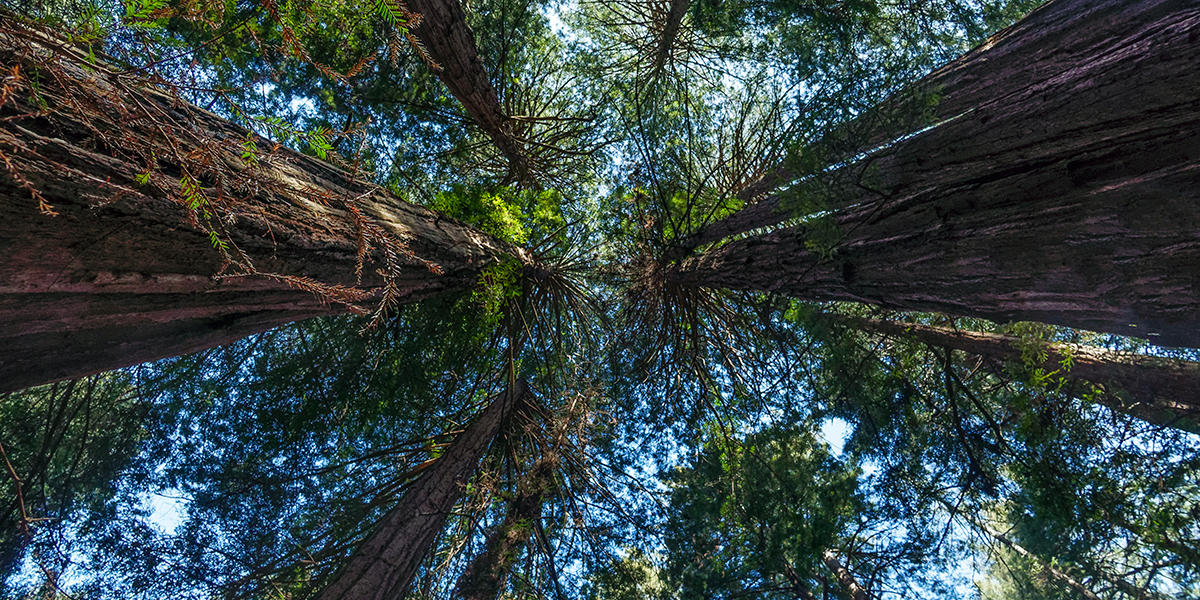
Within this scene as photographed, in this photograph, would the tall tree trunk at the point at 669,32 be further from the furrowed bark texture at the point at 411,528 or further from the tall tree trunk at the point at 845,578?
the tall tree trunk at the point at 845,578

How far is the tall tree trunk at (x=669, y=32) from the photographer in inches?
181

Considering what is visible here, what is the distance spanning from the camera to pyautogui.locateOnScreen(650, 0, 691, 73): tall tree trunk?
15.1 ft

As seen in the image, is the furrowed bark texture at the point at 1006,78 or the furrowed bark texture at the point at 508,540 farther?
the furrowed bark texture at the point at 508,540

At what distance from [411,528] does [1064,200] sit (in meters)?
4.26

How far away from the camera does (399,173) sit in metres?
5.20

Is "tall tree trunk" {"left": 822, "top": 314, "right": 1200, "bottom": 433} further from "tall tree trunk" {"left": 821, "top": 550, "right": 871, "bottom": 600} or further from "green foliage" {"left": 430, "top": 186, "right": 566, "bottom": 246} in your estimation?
"green foliage" {"left": 430, "top": 186, "right": 566, "bottom": 246}

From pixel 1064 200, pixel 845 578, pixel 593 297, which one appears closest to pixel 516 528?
pixel 593 297

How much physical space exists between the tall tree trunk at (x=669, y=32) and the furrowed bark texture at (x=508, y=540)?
4457 millimetres

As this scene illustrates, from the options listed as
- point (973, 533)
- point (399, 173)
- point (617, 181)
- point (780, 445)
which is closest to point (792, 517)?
point (780, 445)

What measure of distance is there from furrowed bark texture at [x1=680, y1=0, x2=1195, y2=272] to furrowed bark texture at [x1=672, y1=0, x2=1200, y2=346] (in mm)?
18

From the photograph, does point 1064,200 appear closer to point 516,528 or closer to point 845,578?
point 516,528

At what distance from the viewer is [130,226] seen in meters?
1.39

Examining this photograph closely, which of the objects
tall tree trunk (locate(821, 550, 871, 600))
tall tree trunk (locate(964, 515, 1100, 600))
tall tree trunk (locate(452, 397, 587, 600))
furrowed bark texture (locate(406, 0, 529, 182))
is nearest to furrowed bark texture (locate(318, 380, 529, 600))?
tall tree trunk (locate(452, 397, 587, 600))

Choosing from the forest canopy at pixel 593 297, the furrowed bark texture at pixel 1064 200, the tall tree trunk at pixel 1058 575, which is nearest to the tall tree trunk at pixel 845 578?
the forest canopy at pixel 593 297
